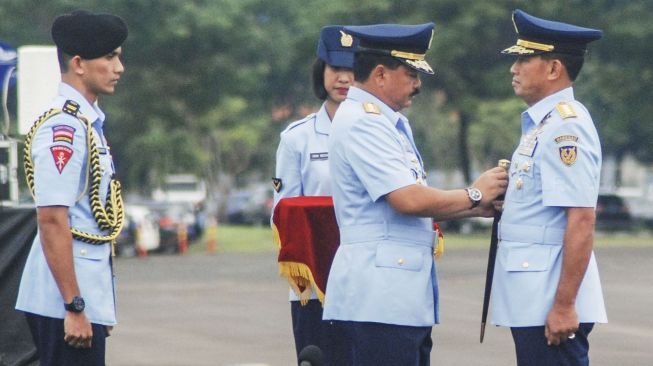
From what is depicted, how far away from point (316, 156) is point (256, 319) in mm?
8745

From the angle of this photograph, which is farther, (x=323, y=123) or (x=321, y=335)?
Answer: (x=323, y=123)

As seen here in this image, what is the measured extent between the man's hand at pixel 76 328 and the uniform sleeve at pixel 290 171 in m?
1.49

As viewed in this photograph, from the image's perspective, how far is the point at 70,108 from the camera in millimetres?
5125

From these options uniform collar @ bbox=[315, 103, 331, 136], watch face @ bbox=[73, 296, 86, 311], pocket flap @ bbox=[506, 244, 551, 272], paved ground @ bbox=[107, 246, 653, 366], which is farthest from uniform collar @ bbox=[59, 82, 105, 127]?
paved ground @ bbox=[107, 246, 653, 366]

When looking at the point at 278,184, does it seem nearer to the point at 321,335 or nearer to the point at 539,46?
the point at 321,335

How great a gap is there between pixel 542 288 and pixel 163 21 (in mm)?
29810

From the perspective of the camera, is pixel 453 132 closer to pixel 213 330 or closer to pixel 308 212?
pixel 213 330

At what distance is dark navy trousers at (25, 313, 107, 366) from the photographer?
5.07 m

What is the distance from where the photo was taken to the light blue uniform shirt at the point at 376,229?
5.01 meters

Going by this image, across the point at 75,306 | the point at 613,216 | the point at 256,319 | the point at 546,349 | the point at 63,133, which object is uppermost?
the point at 63,133

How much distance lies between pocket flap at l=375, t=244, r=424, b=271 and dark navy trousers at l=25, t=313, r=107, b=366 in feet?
3.50

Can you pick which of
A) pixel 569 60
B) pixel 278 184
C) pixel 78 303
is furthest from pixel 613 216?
pixel 78 303

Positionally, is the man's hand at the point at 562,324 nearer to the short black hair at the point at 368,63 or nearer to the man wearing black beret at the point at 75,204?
the short black hair at the point at 368,63

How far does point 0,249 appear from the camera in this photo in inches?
304
